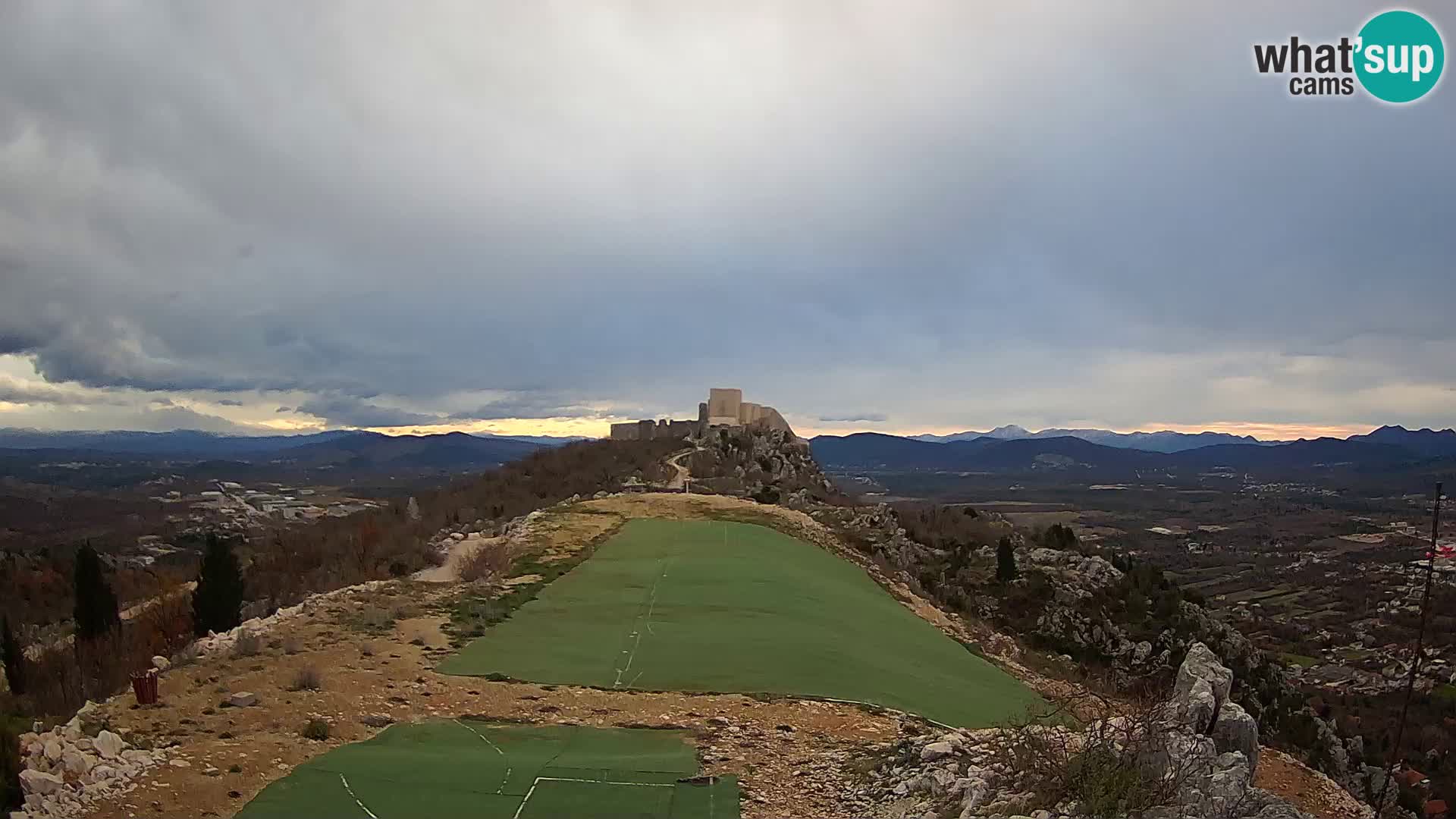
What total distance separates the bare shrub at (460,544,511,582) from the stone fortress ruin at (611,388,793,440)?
3689 cm

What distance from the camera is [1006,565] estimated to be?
3756 cm

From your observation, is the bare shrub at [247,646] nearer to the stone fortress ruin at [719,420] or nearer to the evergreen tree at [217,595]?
the evergreen tree at [217,595]

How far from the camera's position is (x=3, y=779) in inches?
248

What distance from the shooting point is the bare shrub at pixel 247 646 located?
1116 centimetres

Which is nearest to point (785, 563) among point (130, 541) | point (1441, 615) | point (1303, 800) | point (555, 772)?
point (1303, 800)

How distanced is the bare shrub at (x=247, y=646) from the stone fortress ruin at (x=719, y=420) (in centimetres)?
4588

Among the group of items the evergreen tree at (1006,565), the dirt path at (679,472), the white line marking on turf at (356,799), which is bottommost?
the evergreen tree at (1006,565)

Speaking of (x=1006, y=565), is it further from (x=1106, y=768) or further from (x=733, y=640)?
(x=1106, y=768)

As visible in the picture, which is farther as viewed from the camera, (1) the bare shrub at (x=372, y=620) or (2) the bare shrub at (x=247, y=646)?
(1) the bare shrub at (x=372, y=620)

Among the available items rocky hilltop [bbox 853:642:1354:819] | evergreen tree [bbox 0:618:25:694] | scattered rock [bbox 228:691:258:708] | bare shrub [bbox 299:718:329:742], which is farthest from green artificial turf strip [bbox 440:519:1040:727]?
evergreen tree [bbox 0:618:25:694]

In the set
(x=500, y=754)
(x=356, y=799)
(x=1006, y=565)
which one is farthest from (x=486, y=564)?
(x=1006, y=565)

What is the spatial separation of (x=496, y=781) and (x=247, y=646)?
232 inches

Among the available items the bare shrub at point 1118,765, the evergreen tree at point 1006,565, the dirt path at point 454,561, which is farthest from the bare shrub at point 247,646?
the evergreen tree at point 1006,565

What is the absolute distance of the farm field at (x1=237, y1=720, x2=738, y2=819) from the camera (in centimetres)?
678
